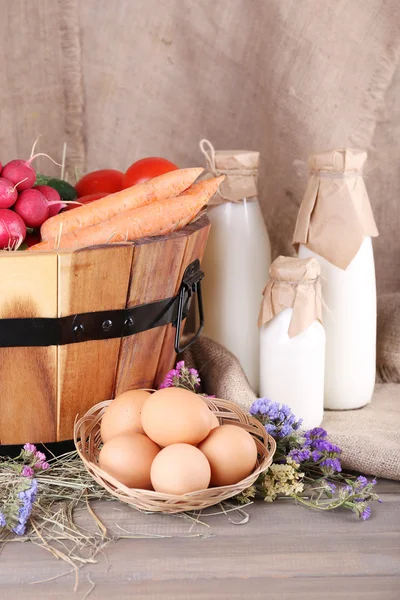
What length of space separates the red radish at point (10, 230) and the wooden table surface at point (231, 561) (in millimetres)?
425

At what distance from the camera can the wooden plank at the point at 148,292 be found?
1.20 m

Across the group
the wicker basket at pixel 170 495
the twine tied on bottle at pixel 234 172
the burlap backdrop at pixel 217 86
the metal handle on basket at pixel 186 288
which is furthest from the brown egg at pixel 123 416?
the burlap backdrop at pixel 217 86

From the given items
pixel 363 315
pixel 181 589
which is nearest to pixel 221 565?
pixel 181 589

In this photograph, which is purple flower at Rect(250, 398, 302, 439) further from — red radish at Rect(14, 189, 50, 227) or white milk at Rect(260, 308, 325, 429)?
red radish at Rect(14, 189, 50, 227)

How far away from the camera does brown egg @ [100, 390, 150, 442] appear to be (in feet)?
3.81

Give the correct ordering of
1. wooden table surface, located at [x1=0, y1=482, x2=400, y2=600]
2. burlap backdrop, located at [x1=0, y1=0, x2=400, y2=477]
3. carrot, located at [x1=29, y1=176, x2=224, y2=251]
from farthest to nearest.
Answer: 1. burlap backdrop, located at [x1=0, y1=0, x2=400, y2=477]
2. carrot, located at [x1=29, y1=176, x2=224, y2=251]
3. wooden table surface, located at [x1=0, y1=482, x2=400, y2=600]

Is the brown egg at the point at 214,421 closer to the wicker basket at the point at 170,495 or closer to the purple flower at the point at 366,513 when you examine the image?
the wicker basket at the point at 170,495

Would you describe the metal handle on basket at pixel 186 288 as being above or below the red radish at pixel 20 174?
below

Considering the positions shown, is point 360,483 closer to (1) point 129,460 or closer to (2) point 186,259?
(1) point 129,460

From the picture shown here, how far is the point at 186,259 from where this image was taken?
4.26ft

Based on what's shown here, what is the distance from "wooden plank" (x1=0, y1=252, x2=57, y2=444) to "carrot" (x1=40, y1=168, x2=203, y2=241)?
0.45 feet

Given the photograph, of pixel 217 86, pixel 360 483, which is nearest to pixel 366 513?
pixel 360 483

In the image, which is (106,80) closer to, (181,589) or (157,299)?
(157,299)

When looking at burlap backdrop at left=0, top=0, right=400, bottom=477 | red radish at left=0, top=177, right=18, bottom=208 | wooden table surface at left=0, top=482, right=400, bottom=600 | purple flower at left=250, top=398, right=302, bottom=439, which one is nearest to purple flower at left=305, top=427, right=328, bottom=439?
purple flower at left=250, top=398, right=302, bottom=439
